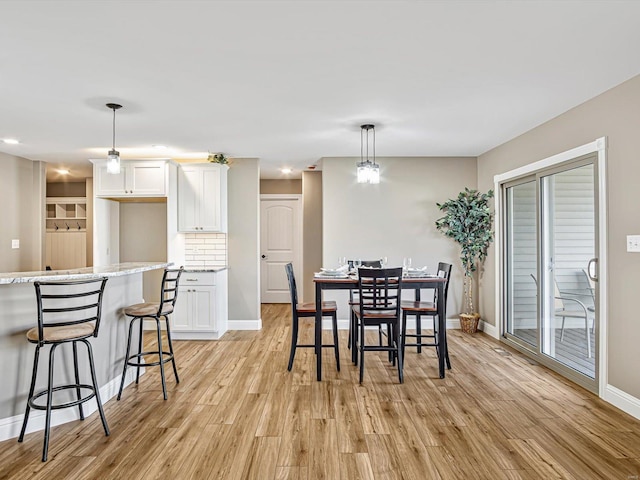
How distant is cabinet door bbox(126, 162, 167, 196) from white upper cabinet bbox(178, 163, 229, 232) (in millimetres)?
295

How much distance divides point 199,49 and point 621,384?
12.6 feet

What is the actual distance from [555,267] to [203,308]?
414cm

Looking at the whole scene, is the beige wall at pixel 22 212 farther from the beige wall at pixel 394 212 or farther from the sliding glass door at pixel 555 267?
the sliding glass door at pixel 555 267

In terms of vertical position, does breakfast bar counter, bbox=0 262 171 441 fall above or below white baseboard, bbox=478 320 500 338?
above

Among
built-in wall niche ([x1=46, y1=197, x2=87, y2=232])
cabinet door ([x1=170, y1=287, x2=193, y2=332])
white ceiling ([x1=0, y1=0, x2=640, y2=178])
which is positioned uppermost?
white ceiling ([x1=0, y1=0, x2=640, y2=178])

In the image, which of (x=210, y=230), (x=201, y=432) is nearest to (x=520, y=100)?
(x=201, y=432)

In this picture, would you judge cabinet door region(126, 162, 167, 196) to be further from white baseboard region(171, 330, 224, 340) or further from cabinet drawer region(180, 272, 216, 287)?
white baseboard region(171, 330, 224, 340)

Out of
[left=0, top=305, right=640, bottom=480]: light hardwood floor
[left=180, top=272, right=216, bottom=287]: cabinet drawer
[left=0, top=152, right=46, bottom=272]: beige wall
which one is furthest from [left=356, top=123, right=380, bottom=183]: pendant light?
[left=0, top=152, right=46, bottom=272]: beige wall

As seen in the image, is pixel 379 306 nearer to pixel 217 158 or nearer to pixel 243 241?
pixel 243 241

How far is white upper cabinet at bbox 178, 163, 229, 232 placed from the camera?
5730 millimetres

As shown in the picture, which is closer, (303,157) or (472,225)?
(472,225)

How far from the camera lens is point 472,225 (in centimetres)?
561

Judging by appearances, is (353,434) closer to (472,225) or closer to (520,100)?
(520,100)

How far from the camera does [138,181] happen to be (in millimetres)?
5523
